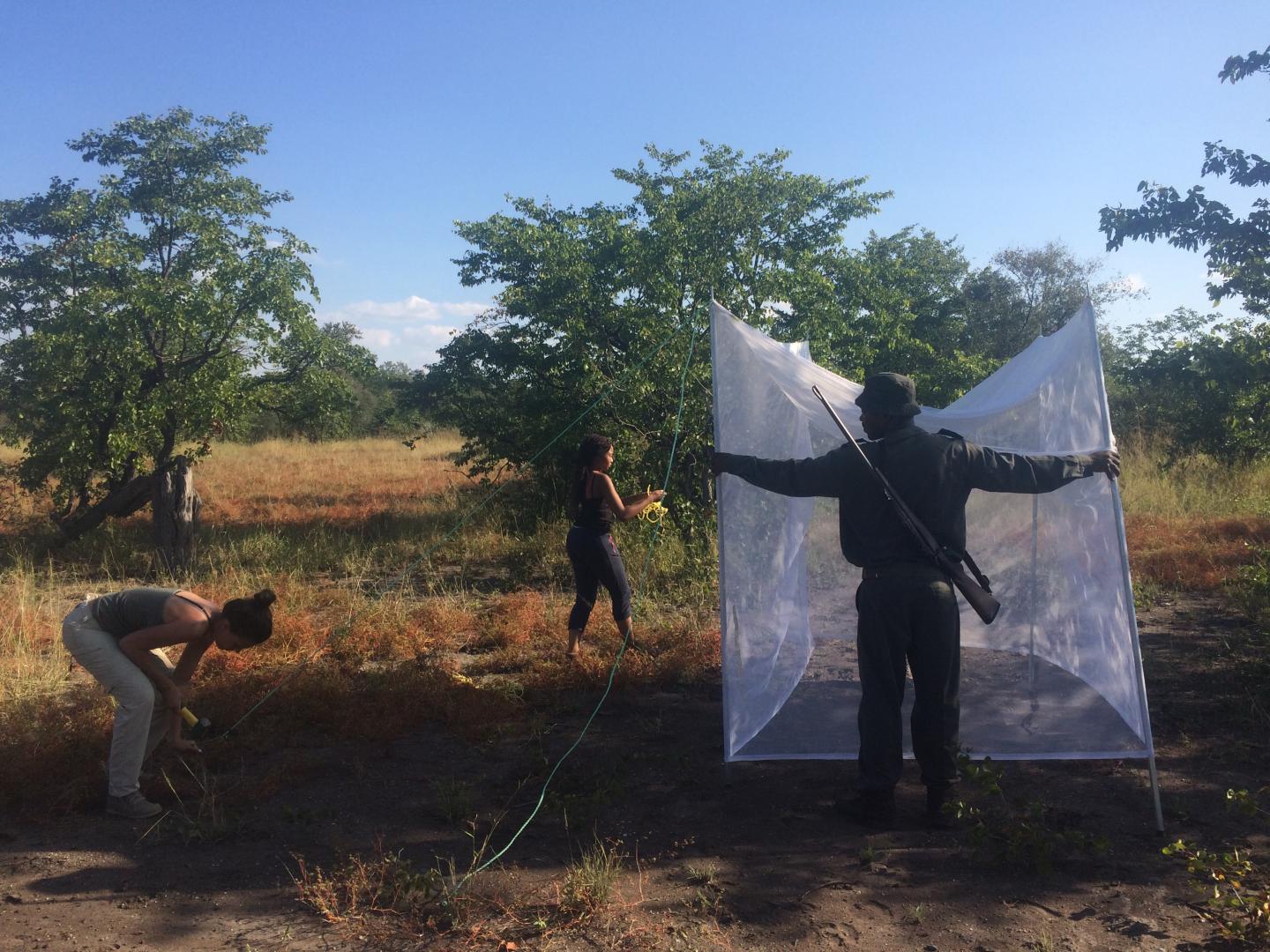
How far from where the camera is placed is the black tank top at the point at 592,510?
6441mm

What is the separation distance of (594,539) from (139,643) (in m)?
3.04

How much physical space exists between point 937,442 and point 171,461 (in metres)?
9.05

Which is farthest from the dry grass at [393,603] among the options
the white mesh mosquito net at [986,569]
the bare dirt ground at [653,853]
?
the white mesh mosquito net at [986,569]

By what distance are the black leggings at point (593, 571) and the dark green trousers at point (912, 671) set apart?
2.52m

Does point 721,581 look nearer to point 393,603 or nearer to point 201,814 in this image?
point 201,814

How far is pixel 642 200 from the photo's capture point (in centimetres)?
1235

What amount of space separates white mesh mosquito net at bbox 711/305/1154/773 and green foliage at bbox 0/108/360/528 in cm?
693

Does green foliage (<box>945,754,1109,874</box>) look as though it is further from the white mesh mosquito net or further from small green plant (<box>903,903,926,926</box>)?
the white mesh mosquito net

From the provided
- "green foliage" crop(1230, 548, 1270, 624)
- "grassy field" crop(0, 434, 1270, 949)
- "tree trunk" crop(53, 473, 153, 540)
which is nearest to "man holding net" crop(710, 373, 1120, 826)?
"grassy field" crop(0, 434, 1270, 949)

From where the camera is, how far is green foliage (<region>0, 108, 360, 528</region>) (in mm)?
9359

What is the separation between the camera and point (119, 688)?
166 inches

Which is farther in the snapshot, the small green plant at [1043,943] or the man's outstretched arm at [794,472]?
the man's outstretched arm at [794,472]

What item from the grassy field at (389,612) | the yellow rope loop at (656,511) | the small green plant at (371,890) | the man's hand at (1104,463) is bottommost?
the small green plant at (371,890)

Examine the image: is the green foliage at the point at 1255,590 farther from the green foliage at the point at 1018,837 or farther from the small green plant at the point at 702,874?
the small green plant at the point at 702,874
